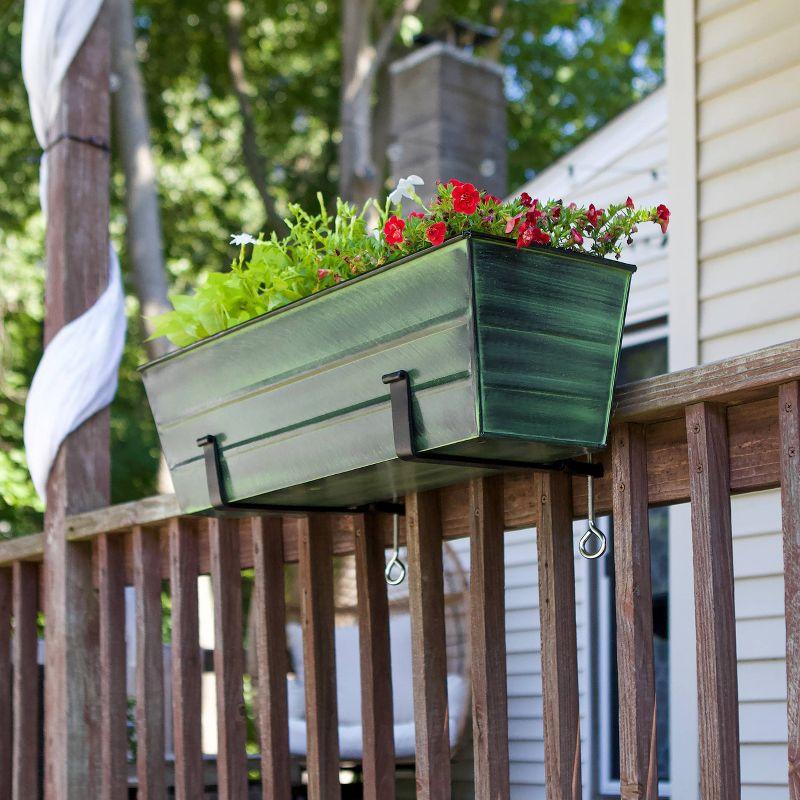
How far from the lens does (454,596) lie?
4.77 m

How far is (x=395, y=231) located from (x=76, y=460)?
169 cm

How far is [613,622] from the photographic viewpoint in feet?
15.6

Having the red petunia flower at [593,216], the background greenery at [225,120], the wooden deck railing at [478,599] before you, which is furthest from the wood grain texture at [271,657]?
the background greenery at [225,120]

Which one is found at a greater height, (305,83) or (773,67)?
(305,83)

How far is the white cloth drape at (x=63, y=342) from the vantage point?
125 inches

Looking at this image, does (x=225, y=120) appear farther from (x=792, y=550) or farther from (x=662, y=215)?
(x=792, y=550)

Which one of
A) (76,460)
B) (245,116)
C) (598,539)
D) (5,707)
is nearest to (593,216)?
(598,539)

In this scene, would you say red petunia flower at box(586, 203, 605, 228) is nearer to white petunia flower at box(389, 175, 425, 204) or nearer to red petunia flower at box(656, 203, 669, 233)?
red petunia flower at box(656, 203, 669, 233)

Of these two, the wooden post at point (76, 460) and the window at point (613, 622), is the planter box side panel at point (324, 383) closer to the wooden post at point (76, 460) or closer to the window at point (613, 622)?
the wooden post at point (76, 460)

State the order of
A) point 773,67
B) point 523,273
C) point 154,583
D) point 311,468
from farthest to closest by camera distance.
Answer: point 773,67 → point 154,583 → point 311,468 → point 523,273

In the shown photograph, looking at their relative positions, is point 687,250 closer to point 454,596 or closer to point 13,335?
point 454,596

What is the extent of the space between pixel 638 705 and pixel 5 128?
12255 mm

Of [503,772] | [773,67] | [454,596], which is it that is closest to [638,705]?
[503,772]

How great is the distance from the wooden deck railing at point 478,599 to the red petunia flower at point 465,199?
1.21ft
